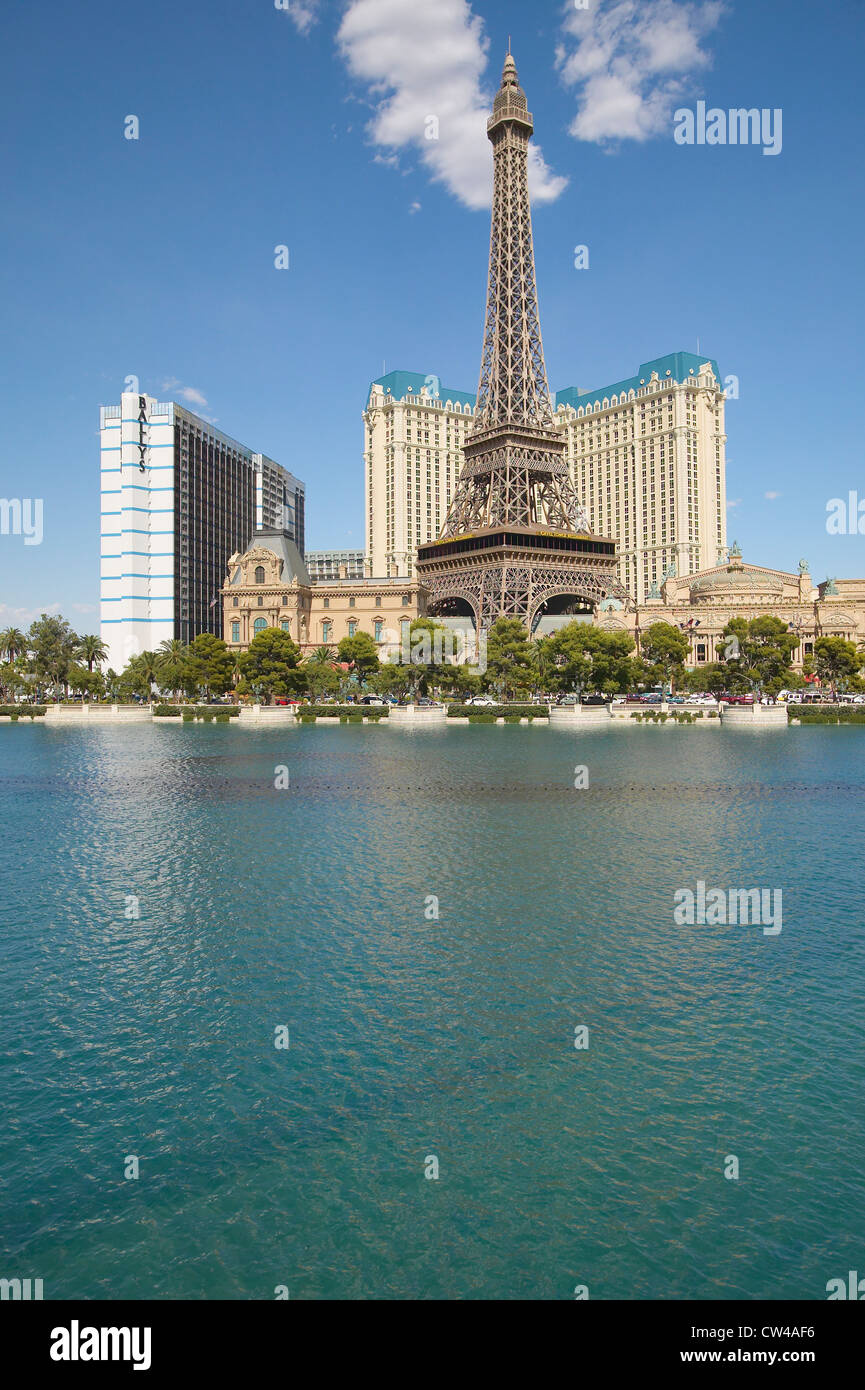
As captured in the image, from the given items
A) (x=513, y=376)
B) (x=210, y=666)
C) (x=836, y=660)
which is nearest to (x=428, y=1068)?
(x=210, y=666)

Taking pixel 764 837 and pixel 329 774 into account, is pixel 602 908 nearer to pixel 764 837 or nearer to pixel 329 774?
pixel 764 837

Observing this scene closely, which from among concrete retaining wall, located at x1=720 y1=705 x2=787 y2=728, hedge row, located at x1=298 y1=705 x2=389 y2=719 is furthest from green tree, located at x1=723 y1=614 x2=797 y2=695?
hedge row, located at x1=298 y1=705 x2=389 y2=719

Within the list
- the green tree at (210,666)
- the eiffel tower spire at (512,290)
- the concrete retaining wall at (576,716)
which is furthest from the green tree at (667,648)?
the green tree at (210,666)

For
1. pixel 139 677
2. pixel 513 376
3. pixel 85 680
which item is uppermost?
pixel 513 376

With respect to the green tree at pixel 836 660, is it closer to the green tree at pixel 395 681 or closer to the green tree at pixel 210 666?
the green tree at pixel 395 681

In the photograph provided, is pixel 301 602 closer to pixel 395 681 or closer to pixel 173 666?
pixel 173 666

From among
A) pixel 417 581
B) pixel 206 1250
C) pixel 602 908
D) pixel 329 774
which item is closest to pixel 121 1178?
pixel 206 1250
